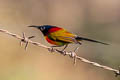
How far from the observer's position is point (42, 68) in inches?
363

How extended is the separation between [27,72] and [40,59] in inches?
52.2

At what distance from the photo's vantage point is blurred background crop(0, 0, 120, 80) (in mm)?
9188

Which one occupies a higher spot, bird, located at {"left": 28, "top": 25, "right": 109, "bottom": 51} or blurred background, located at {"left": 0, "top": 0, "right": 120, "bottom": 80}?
bird, located at {"left": 28, "top": 25, "right": 109, "bottom": 51}

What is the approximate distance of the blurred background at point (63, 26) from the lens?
9.19 metres

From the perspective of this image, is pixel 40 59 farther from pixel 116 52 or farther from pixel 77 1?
pixel 77 1

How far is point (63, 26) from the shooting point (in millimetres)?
13047

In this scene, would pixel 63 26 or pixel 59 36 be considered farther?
pixel 63 26

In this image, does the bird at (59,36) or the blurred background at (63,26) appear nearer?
the bird at (59,36)

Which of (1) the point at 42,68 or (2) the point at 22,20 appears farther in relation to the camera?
(2) the point at 22,20

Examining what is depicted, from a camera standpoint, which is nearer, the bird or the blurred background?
the bird

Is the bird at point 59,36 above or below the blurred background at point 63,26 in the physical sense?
above

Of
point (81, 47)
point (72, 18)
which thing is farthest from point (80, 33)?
point (72, 18)

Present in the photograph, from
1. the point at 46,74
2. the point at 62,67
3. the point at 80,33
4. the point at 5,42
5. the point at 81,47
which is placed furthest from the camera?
the point at 80,33

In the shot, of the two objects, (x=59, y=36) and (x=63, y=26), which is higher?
(x=59, y=36)
